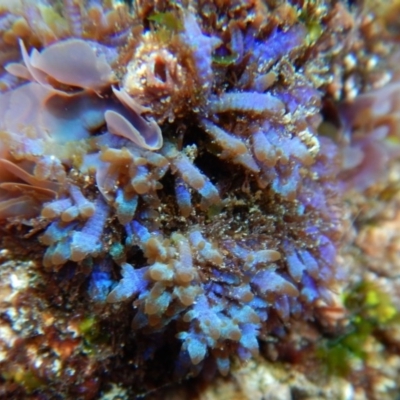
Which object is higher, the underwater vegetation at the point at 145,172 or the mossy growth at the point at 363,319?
the underwater vegetation at the point at 145,172

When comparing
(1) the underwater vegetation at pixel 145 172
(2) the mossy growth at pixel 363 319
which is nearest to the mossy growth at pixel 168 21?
(1) the underwater vegetation at pixel 145 172

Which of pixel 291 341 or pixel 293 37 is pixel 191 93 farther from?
pixel 291 341

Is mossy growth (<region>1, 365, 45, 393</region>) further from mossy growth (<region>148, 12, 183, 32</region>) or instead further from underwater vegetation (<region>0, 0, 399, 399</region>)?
mossy growth (<region>148, 12, 183, 32</region>)

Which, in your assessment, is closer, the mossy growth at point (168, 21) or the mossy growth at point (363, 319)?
the mossy growth at point (168, 21)

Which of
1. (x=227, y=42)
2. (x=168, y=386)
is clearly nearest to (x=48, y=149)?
(x=227, y=42)

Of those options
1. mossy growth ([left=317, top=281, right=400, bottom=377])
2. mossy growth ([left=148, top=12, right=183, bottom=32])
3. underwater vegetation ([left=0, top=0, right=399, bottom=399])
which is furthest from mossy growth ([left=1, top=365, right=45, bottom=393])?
mossy growth ([left=317, top=281, right=400, bottom=377])

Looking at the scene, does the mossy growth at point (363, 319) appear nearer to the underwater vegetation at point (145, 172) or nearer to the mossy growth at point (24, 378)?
the underwater vegetation at point (145, 172)

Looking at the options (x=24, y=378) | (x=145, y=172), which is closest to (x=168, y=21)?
(x=145, y=172)
